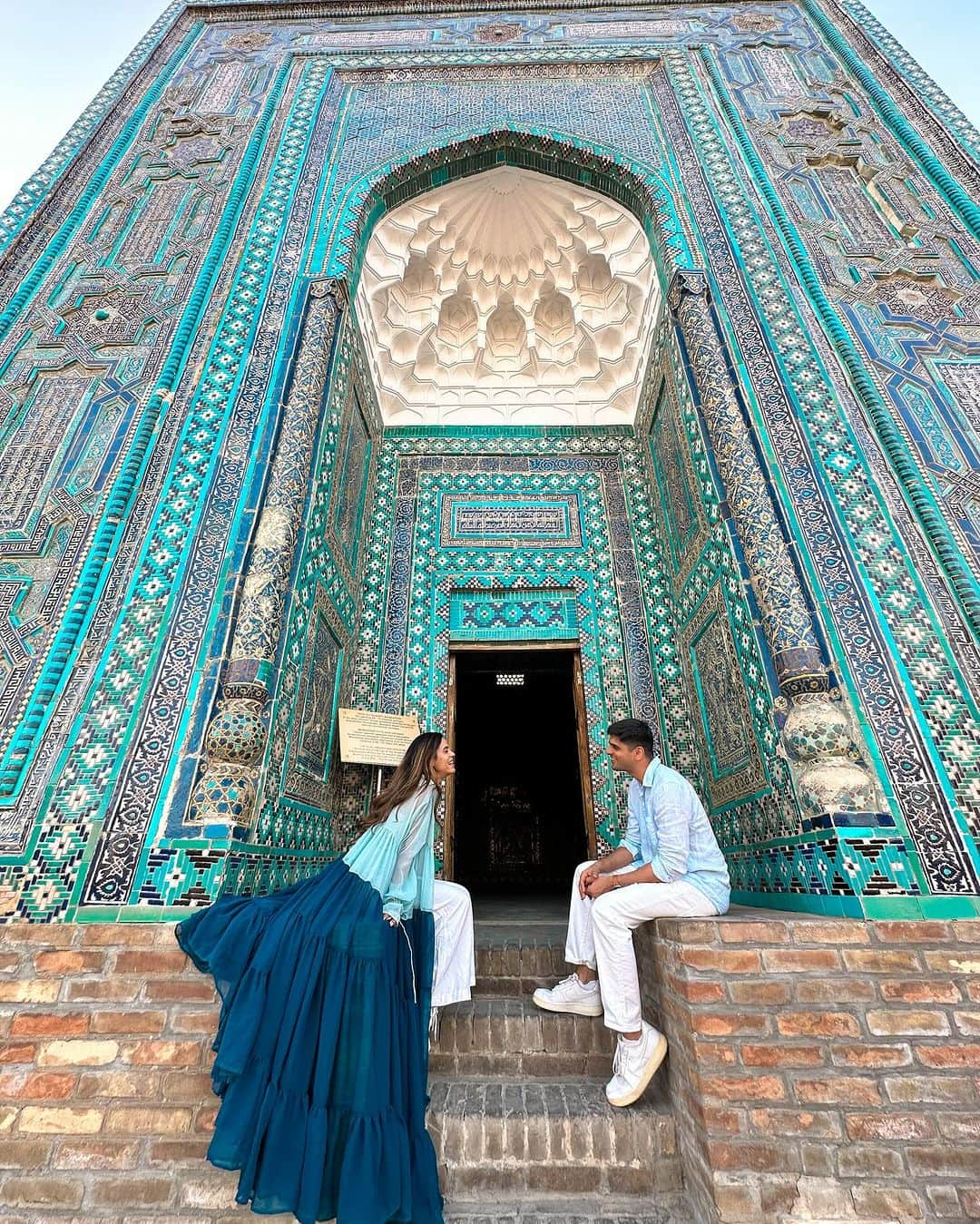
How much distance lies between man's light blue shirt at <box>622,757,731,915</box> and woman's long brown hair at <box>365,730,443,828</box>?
870 mm

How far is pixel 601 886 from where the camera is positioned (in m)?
2.47

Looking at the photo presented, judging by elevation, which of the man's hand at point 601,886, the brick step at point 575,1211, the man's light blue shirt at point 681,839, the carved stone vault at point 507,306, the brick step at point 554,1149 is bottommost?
the brick step at point 575,1211

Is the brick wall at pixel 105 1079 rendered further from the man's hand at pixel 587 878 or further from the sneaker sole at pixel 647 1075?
the man's hand at pixel 587 878

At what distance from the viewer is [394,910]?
85.6 inches

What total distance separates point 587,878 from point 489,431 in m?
4.26

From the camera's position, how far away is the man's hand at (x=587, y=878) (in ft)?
8.37

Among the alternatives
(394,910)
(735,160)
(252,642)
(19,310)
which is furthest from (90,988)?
(735,160)

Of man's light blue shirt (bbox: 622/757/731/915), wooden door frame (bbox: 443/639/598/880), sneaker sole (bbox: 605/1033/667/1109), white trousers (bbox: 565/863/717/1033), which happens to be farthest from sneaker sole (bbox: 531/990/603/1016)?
wooden door frame (bbox: 443/639/598/880)

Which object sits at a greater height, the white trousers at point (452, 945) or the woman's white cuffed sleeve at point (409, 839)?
the woman's white cuffed sleeve at point (409, 839)

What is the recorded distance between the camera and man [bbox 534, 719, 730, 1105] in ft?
7.23

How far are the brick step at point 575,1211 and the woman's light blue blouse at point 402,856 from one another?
0.82 m

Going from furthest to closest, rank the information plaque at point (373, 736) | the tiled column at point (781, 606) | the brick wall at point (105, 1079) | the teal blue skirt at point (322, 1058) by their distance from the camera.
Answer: the information plaque at point (373, 736) < the tiled column at point (781, 606) < the brick wall at point (105, 1079) < the teal blue skirt at point (322, 1058)

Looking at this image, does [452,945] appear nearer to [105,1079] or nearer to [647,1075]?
[647,1075]

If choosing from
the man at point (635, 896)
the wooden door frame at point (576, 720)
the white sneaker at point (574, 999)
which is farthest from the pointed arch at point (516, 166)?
the white sneaker at point (574, 999)
